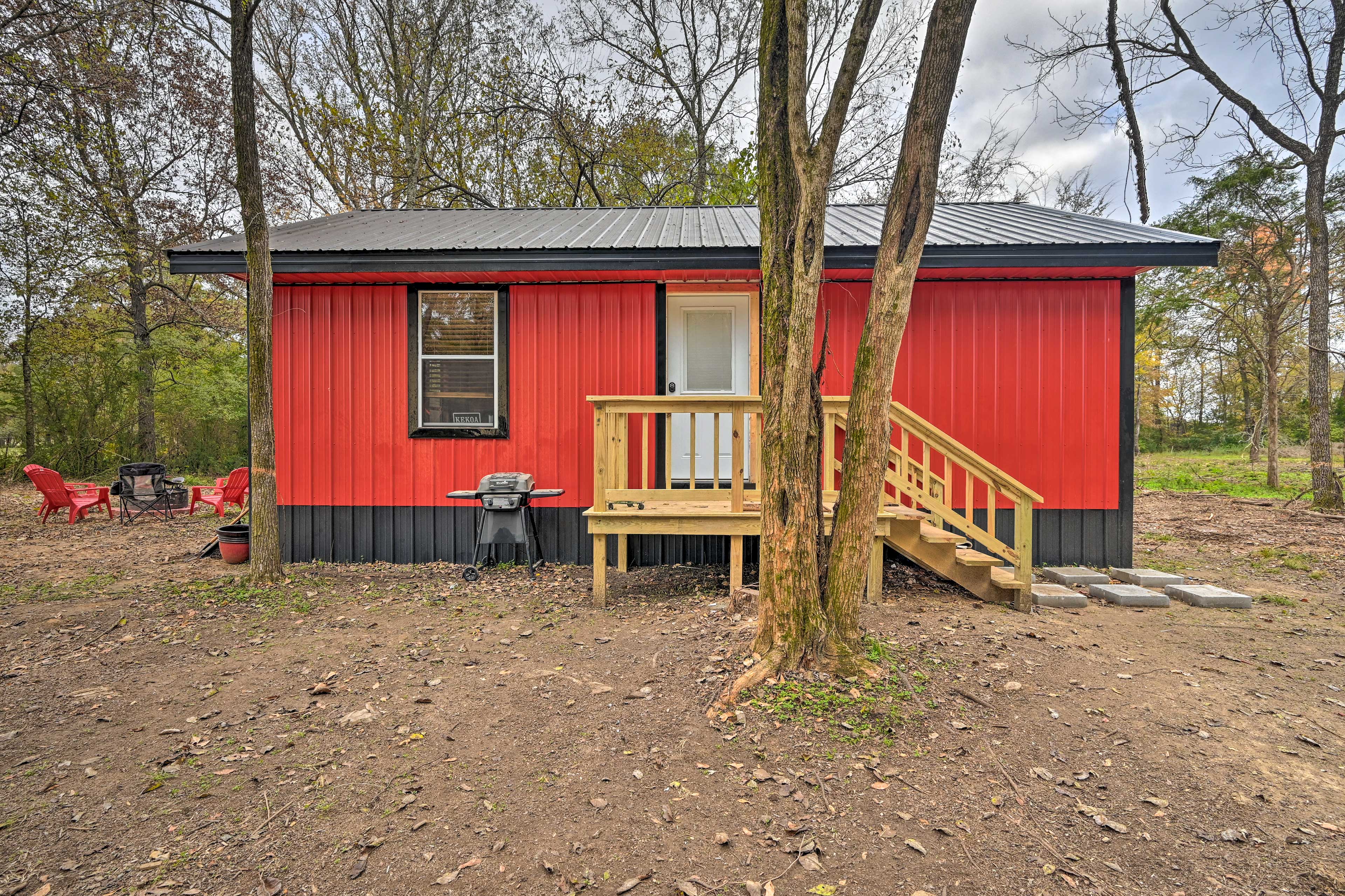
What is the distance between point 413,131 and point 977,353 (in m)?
13.6

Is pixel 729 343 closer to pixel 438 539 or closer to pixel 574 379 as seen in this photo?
pixel 574 379

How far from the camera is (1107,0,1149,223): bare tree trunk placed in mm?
10758

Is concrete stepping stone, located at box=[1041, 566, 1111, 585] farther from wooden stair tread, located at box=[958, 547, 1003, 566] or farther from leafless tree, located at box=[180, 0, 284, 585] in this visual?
leafless tree, located at box=[180, 0, 284, 585]

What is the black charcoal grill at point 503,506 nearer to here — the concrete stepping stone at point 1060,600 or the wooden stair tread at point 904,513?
the wooden stair tread at point 904,513

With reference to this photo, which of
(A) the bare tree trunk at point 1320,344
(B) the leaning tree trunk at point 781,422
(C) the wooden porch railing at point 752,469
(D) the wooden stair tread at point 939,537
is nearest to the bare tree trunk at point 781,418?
(B) the leaning tree trunk at point 781,422

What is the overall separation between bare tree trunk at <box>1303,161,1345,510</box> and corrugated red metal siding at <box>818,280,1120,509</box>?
20.1 ft

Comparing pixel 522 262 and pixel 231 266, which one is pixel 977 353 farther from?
pixel 231 266

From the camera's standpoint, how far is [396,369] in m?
5.79

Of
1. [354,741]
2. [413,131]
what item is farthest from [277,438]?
[413,131]

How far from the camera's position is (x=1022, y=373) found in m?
A: 5.65

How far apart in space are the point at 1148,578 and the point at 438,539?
250 inches

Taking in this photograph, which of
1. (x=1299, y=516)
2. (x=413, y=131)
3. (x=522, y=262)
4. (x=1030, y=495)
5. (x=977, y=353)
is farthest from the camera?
(x=413, y=131)

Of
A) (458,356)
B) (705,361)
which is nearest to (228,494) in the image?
(458,356)

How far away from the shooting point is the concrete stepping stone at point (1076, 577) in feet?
16.3
